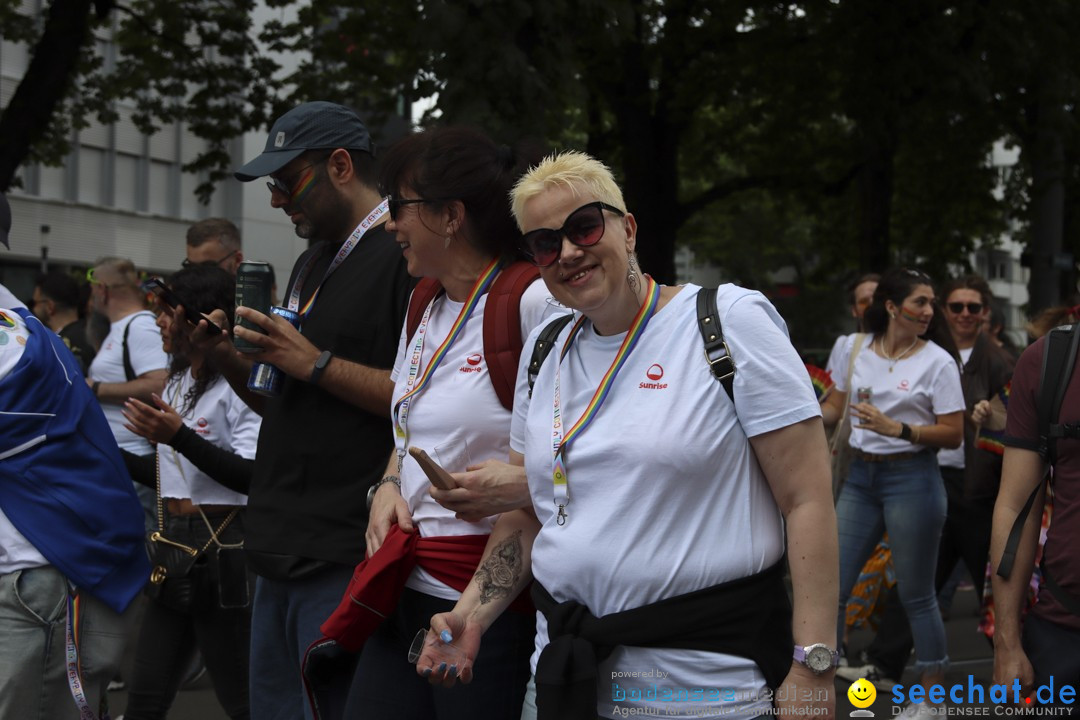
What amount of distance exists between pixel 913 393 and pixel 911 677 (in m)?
1.98

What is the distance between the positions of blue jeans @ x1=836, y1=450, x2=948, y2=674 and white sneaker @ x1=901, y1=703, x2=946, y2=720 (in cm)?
24

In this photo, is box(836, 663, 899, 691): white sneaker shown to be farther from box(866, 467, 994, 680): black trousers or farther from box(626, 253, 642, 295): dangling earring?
box(626, 253, 642, 295): dangling earring

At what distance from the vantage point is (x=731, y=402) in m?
2.70

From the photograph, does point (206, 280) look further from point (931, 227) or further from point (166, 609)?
point (931, 227)

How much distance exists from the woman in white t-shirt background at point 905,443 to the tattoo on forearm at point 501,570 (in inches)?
154

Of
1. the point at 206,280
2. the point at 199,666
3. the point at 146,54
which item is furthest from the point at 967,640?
the point at 146,54

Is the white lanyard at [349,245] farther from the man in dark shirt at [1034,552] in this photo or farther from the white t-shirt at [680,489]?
the man in dark shirt at [1034,552]

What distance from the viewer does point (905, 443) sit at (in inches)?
267

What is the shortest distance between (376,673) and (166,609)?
2037 millimetres

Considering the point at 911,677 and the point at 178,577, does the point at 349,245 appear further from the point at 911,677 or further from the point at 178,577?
the point at 911,677

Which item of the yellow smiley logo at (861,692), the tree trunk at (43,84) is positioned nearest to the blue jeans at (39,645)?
the yellow smiley logo at (861,692)

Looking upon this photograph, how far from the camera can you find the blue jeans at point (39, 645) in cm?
360

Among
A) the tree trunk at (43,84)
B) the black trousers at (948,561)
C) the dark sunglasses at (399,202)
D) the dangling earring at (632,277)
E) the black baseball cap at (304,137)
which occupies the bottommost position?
the black trousers at (948,561)

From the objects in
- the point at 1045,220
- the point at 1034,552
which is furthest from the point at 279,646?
the point at 1045,220
